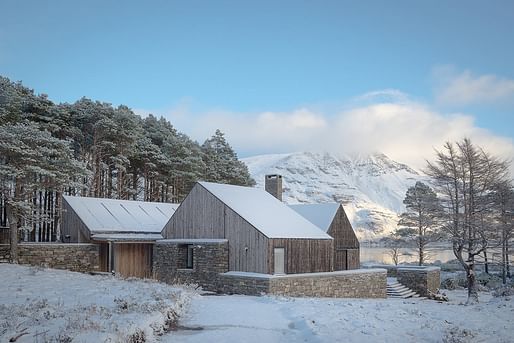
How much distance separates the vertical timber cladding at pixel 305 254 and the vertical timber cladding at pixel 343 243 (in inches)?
191

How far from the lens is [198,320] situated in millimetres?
11508

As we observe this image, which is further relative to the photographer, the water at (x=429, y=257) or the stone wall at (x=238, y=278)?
the water at (x=429, y=257)

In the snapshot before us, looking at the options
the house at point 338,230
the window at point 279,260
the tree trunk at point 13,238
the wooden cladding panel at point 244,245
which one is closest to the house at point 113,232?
the tree trunk at point 13,238

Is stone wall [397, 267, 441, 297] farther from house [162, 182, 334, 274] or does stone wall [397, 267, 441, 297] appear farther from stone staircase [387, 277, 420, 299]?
house [162, 182, 334, 274]

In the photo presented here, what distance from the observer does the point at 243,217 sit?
23.1 meters

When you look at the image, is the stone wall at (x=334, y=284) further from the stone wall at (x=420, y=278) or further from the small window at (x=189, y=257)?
the small window at (x=189, y=257)

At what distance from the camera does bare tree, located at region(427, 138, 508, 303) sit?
79.9ft

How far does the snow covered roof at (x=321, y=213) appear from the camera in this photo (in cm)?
3089

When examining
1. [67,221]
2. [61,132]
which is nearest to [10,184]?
[67,221]

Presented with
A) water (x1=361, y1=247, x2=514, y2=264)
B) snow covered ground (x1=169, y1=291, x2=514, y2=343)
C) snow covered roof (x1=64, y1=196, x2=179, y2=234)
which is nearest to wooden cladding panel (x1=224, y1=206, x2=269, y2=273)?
snow covered ground (x1=169, y1=291, x2=514, y2=343)

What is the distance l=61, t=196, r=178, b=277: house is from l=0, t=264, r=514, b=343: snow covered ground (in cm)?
1051

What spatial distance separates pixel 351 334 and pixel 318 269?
15.0m

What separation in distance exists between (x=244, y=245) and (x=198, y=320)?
37.8ft

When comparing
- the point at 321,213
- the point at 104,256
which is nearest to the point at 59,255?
the point at 104,256
